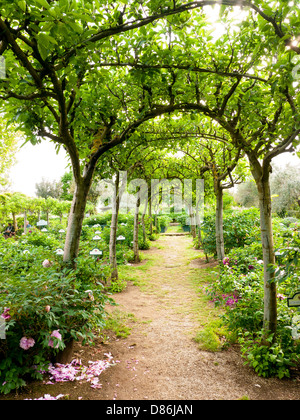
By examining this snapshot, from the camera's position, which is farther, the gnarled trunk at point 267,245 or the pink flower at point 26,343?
the gnarled trunk at point 267,245

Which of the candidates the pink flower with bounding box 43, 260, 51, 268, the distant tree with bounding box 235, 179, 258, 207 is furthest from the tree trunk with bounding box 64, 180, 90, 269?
the distant tree with bounding box 235, 179, 258, 207

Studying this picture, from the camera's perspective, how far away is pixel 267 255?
3002 millimetres

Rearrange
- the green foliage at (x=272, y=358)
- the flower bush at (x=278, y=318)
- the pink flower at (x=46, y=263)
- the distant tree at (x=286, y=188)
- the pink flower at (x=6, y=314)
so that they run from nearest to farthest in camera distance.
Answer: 1. the pink flower at (x=6, y=314)
2. the flower bush at (x=278, y=318)
3. the green foliage at (x=272, y=358)
4. the pink flower at (x=46, y=263)
5. the distant tree at (x=286, y=188)

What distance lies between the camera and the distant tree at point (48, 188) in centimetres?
3494

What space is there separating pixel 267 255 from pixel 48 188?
118 feet

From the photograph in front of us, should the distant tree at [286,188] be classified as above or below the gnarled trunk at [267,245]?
above

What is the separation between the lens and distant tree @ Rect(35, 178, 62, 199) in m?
34.9

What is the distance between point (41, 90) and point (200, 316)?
4177 millimetres

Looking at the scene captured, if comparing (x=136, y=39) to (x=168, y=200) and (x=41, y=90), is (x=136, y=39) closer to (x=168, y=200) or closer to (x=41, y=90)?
(x=41, y=90)

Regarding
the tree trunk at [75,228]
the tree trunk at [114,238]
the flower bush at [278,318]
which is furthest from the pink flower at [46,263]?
the tree trunk at [114,238]

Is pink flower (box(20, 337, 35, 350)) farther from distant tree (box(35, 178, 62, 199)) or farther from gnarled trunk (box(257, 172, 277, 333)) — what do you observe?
distant tree (box(35, 178, 62, 199))

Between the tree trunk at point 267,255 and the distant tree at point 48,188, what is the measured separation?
34.5 metres

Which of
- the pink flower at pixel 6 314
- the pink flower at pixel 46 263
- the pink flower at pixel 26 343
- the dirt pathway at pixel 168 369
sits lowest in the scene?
the dirt pathway at pixel 168 369

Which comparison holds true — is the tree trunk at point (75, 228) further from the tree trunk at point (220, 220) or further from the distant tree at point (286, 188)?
the distant tree at point (286, 188)
